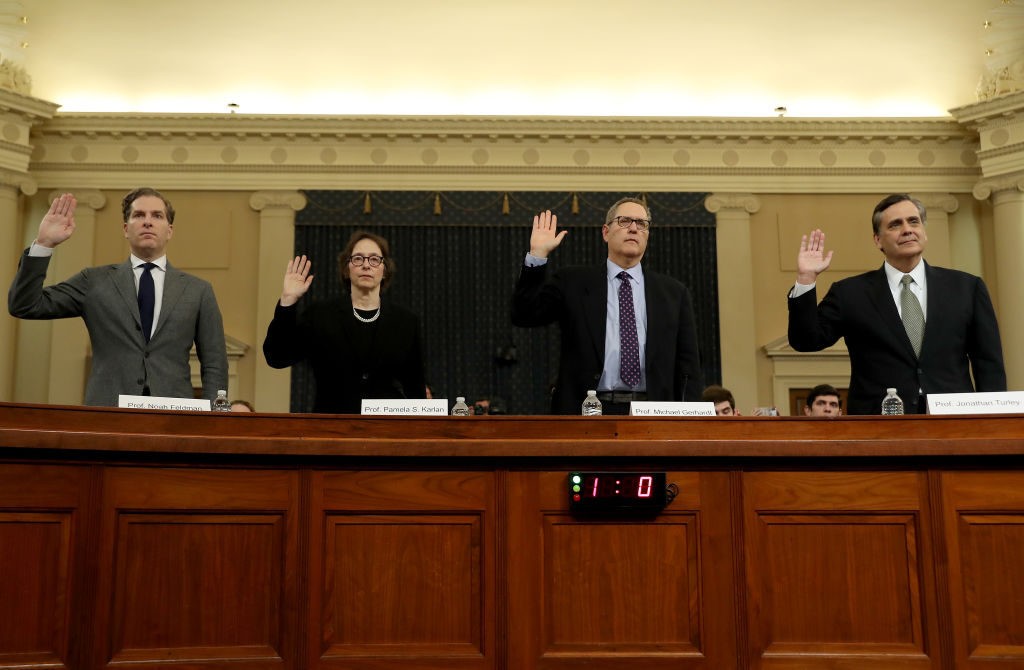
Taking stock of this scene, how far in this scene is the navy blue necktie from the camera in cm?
341

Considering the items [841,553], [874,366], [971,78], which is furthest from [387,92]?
[841,553]

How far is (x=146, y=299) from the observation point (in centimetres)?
344

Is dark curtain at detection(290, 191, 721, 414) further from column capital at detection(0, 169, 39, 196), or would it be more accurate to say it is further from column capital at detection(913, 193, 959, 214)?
column capital at detection(0, 169, 39, 196)

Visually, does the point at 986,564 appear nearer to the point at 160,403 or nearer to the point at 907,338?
the point at 907,338

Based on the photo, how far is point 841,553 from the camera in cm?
262

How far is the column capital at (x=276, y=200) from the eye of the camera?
34.4 ft

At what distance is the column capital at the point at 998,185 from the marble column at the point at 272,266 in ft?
22.4

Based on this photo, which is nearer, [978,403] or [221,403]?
[978,403]

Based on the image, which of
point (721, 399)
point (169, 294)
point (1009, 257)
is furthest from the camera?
point (1009, 257)

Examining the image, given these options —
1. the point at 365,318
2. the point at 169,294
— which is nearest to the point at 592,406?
the point at 365,318

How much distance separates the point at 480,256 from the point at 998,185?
5.23 meters

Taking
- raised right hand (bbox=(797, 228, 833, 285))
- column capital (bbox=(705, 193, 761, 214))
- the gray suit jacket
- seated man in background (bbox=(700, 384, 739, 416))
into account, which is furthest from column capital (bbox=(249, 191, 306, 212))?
raised right hand (bbox=(797, 228, 833, 285))

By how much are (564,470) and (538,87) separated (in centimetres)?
869

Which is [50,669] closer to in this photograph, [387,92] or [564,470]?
[564,470]
